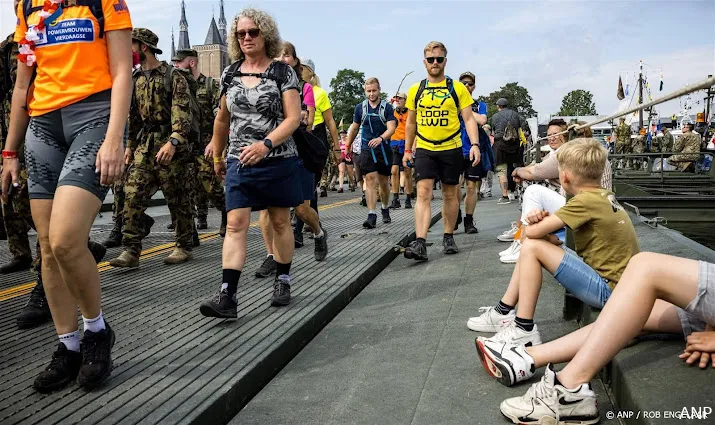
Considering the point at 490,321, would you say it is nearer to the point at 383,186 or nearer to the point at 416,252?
the point at 416,252

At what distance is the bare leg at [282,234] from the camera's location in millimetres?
4754

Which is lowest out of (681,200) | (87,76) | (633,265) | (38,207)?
(681,200)

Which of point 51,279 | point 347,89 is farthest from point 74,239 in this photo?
point 347,89

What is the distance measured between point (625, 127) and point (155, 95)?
25045 millimetres

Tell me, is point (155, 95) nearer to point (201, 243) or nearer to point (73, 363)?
point (201, 243)

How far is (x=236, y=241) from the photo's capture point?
4.40 m

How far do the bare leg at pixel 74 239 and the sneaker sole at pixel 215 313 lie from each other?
90 centimetres

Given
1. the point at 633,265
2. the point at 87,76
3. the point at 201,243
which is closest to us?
the point at 633,265

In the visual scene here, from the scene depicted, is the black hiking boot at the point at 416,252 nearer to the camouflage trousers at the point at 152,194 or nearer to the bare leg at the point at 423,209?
the bare leg at the point at 423,209

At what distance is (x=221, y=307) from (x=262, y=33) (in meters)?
1.80

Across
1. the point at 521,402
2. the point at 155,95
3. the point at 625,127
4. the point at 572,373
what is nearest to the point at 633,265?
the point at 572,373

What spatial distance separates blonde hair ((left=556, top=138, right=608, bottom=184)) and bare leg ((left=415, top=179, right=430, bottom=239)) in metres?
3.10

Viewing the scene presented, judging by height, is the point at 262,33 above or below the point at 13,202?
above

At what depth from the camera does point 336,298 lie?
484 cm
